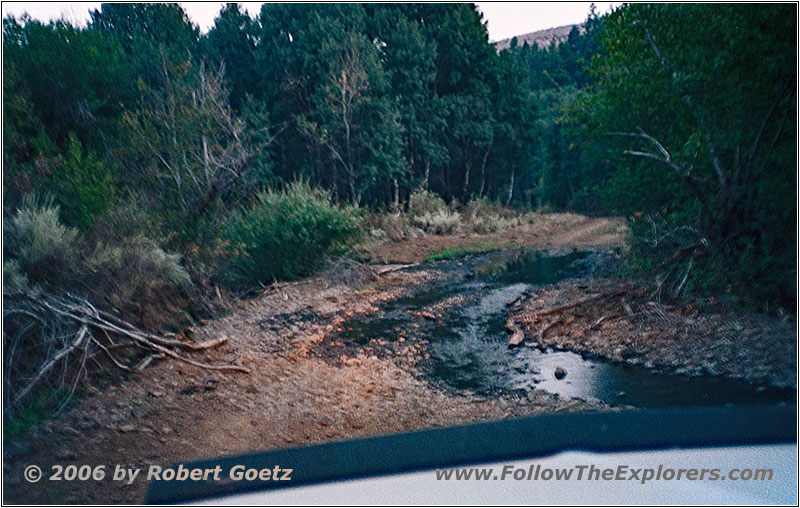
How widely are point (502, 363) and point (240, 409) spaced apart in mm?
3453

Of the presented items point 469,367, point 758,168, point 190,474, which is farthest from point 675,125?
point 190,474

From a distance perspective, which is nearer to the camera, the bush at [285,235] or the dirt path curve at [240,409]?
the dirt path curve at [240,409]

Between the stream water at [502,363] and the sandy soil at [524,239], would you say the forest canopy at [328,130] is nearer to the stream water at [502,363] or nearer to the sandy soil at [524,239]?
the stream water at [502,363]

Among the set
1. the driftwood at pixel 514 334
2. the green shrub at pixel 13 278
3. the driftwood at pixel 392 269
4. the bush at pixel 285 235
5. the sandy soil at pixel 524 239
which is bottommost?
the sandy soil at pixel 524 239

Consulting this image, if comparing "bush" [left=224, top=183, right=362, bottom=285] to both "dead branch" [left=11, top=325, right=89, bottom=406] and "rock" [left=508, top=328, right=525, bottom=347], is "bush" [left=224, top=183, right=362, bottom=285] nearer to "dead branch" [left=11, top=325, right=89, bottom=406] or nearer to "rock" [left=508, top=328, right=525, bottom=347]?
"rock" [left=508, top=328, right=525, bottom=347]

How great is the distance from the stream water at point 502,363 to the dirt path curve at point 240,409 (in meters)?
0.47

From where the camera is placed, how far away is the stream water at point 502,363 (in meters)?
5.62

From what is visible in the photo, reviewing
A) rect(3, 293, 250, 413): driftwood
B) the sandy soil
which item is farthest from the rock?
the sandy soil

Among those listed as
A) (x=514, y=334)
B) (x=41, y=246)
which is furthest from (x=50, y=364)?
(x=514, y=334)

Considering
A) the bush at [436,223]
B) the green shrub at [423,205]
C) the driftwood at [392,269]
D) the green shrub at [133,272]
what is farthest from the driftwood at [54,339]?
the green shrub at [423,205]

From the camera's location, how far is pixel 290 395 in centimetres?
586

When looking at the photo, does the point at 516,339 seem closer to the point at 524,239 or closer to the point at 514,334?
the point at 514,334

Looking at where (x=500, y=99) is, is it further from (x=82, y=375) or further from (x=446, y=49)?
(x=82, y=375)


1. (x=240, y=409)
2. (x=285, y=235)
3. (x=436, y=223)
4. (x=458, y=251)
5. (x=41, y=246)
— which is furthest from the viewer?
(x=436, y=223)
